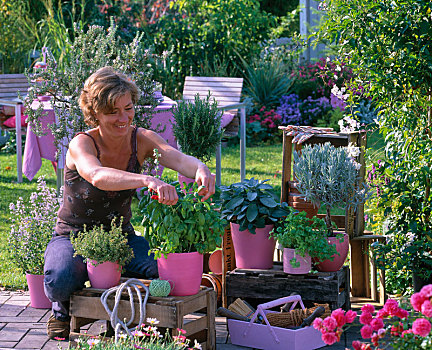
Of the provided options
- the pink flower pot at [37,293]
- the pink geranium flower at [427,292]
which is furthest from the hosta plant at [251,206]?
the pink geranium flower at [427,292]

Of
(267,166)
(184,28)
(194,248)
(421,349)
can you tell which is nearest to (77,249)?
(194,248)

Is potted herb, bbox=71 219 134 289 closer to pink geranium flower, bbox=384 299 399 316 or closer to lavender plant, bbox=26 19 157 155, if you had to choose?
pink geranium flower, bbox=384 299 399 316

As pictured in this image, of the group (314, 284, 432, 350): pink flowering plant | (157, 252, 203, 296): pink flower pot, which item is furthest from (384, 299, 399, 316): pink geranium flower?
(157, 252, 203, 296): pink flower pot

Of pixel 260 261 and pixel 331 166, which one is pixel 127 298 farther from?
pixel 331 166

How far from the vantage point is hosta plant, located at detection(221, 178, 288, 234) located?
3.75m

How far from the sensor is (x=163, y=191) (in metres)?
2.93

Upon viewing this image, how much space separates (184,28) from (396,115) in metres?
7.35

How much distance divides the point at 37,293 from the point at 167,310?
4.13 ft

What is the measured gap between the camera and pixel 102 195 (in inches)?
139

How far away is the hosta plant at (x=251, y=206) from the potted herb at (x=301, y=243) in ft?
0.41

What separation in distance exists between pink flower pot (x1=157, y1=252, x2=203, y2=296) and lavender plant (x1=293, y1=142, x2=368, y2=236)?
863mm

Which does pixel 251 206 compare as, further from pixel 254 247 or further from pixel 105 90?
pixel 105 90

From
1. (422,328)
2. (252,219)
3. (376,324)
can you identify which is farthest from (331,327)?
(252,219)

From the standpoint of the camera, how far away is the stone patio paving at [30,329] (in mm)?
3465
